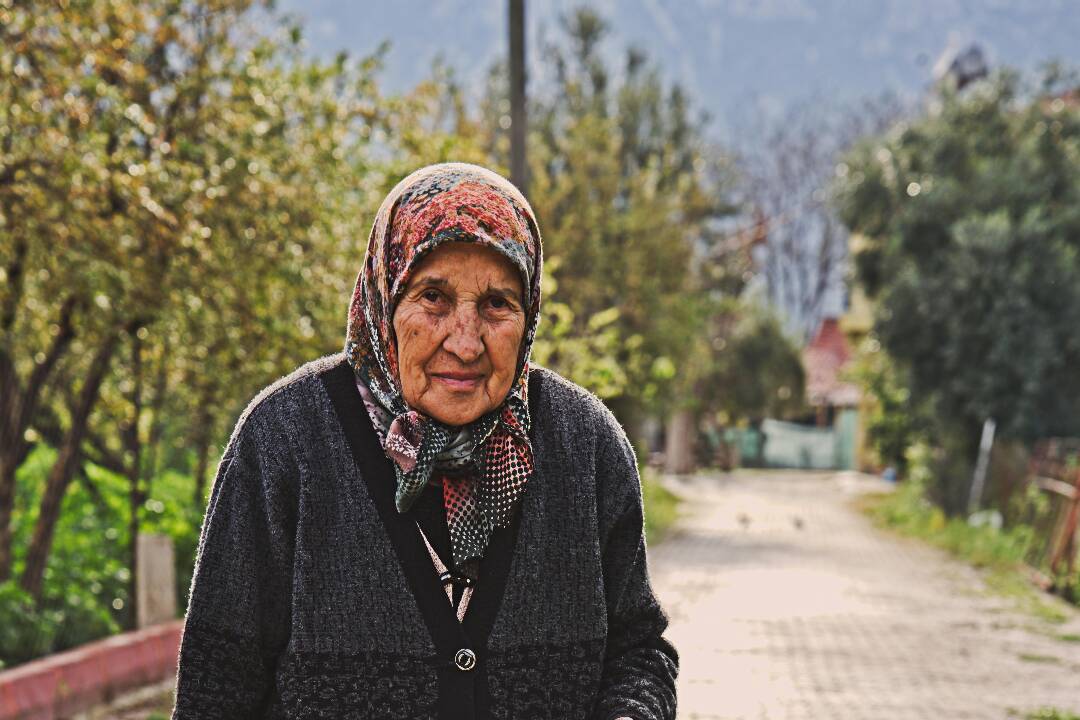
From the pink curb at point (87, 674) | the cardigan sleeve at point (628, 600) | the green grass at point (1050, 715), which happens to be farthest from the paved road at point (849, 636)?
the cardigan sleeve at point (628, 600)

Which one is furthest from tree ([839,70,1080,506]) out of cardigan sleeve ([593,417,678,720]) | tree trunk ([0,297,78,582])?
cardigan sleeve ([593,417,678,720])

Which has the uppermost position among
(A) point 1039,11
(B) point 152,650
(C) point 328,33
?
(A) point 1039,11

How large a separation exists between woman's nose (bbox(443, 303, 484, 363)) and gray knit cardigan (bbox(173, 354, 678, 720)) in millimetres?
206

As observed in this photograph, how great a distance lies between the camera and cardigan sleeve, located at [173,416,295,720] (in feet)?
7.77

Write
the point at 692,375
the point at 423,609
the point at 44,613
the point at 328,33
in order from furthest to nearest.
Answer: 1. the point at 692,375
2. the point at 328,33
3. the point at 44,613
4. the point at 423,609

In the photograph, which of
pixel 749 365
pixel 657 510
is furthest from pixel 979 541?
pixel 749 365

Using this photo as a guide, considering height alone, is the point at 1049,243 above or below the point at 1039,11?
below

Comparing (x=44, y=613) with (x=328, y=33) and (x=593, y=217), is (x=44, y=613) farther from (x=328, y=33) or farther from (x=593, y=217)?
(x=593, y=217)

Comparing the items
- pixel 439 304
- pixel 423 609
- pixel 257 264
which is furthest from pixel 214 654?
pixel 257 264

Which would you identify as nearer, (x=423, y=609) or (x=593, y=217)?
(x=423, y=609)

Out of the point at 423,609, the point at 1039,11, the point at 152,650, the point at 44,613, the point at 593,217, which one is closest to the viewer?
the point at 423,609

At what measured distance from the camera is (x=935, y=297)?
2252cm

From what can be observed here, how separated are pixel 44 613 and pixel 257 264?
2.30m

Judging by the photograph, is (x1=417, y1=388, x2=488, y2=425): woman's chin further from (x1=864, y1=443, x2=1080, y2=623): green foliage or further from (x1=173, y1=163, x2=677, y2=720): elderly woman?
(x1=864, y1=443, x2=1080, y2=623): green foliage
